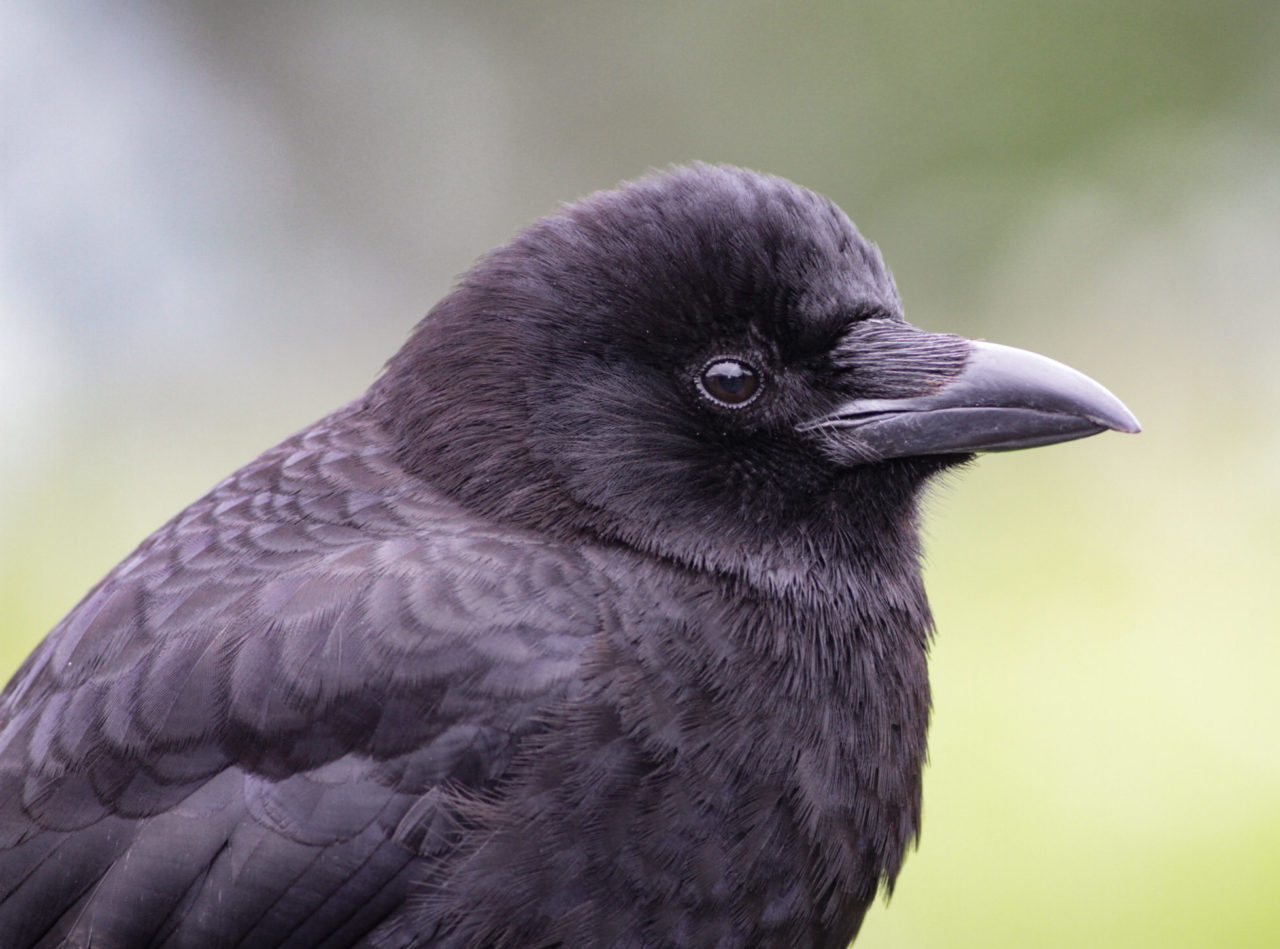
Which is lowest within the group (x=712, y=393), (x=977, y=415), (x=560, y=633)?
(x=977, y=415)

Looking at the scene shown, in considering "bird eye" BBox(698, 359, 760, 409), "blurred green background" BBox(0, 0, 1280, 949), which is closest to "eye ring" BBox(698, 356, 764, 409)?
"bird eye" BBox(698, 359, 760, 409)

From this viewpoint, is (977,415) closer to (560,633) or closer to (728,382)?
(728,382)

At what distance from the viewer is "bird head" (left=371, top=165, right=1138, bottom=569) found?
3.07 m

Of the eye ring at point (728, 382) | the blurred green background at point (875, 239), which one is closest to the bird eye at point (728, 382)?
the eye ring at point (728, 382)

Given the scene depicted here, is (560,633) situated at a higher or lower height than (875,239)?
higher

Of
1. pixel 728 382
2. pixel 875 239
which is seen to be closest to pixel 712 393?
pixel 728 382

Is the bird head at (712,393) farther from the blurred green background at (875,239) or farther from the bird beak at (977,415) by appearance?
the blurred green background at (875,239)

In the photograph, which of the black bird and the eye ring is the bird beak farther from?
the eye ring

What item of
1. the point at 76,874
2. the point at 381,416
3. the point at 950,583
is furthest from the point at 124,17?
the point at 76,874

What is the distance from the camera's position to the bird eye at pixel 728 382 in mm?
3117

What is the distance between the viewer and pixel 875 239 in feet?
31.8

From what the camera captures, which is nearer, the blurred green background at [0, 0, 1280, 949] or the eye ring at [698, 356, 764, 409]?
the eye ring at [698, 356, 764, 409]

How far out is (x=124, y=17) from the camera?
10.3 meters

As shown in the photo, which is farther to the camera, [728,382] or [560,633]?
[728,382]
